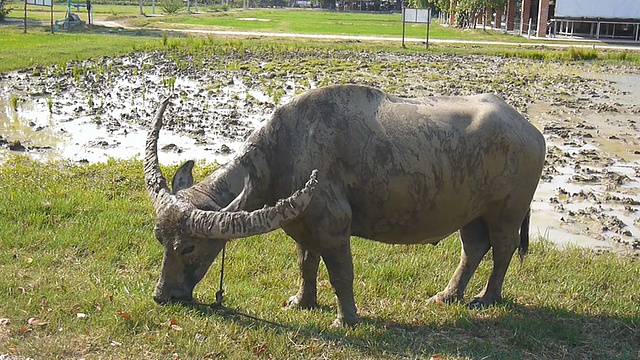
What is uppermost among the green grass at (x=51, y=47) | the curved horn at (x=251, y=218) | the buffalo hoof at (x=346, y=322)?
the green grass at (x=51, y=47)

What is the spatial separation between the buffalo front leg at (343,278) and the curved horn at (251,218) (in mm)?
689

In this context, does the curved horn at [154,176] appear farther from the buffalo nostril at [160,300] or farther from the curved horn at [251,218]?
the buffalo nostril at [160,300]

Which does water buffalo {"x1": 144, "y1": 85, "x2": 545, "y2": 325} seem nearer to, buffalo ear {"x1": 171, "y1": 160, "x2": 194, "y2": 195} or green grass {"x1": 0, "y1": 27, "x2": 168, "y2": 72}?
buffalo ear {"x1": 171, "y1": 160, "x2": 194, "y2": 195}

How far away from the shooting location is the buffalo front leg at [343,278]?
4.38 meters

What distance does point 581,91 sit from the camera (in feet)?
58.7

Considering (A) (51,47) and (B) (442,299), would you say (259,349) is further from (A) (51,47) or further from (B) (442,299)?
(A) (51,47)

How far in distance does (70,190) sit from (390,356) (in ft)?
14.9

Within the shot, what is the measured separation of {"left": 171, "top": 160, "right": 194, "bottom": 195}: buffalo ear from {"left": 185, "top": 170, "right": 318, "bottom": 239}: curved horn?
45 cm

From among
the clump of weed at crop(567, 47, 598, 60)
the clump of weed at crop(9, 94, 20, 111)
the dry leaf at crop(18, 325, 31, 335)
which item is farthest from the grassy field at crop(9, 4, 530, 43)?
the dry leaf at crop(18, 325, 31, 335)

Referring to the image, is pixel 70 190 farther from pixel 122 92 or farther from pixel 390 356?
pixel 122 92

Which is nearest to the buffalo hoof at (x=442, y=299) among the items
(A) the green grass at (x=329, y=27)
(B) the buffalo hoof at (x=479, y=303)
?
(B) the buffalo hoof at (x=479, y=303)

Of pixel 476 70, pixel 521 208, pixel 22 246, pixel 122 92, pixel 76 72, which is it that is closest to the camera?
pixel 521 208

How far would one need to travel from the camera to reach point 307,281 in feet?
15.9

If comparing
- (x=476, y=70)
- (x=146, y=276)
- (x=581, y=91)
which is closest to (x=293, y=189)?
(x=146, y=276)
